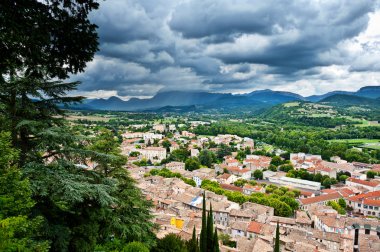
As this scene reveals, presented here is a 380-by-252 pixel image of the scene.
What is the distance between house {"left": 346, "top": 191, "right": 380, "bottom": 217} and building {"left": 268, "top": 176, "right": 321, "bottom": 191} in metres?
10.1

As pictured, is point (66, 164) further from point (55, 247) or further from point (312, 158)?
point (312, 158)

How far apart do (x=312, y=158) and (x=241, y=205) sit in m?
50.3

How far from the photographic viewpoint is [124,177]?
1324 cm

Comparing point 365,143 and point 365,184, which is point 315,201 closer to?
point 365,184

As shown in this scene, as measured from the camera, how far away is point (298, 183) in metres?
60.6

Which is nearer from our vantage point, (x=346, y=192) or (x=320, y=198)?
(x=320, y=198)

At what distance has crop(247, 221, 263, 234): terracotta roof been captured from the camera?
31953 millimetres

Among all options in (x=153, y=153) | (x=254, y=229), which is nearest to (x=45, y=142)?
(x=254, y=229)

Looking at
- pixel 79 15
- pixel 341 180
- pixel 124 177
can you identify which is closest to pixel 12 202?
pixel 79 15

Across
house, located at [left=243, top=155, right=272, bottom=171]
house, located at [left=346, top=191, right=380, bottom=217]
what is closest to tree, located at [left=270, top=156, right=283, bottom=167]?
house, located at [left=243, top=155, right=272, bottom=171]

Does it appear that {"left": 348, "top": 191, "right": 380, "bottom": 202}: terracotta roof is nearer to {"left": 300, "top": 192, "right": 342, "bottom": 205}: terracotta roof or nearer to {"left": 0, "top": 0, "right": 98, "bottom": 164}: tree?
{"left": 300, "top": 192, "right": 342, "bottom": 205}: terracotta roof

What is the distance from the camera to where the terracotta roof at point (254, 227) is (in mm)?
31953

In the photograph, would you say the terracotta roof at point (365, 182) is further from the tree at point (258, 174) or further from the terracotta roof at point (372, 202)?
the tree at point (258, 174)

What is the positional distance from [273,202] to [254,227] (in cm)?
924
